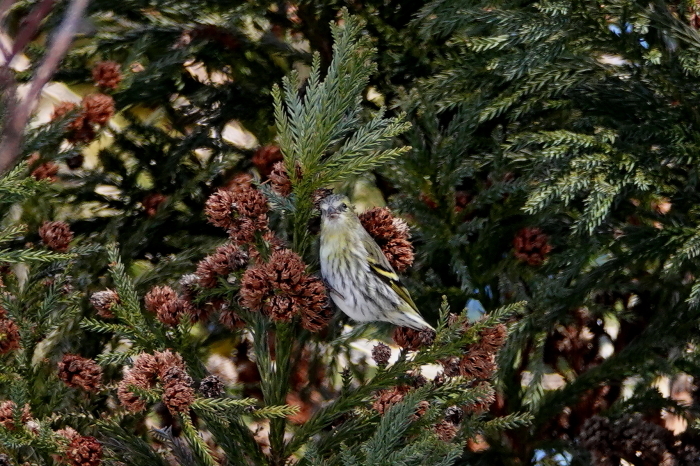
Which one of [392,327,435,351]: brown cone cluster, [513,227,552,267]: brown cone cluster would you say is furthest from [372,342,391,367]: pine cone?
[513,227,552,267]: brown cone cluster

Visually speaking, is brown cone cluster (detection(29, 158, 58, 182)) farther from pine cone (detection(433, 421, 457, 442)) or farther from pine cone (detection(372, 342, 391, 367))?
pine cone (detection(433, 421, 457, 442))

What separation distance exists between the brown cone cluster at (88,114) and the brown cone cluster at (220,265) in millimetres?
903

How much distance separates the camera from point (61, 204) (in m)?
2.49

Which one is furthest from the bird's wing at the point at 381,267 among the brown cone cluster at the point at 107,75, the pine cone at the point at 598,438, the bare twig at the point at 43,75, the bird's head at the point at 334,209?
the brown cone cluster at the point at 107,75

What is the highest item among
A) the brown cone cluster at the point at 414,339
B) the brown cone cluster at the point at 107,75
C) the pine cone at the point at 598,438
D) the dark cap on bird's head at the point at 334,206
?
the brown cone cluster at the point at 414,339

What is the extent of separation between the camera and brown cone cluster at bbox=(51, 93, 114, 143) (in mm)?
2277

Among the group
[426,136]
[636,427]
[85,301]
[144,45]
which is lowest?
[636,427]

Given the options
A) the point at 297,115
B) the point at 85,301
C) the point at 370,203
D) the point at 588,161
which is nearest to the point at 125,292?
the point at 297,115

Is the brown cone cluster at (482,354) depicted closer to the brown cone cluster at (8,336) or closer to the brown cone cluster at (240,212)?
the brown cone cluster at (240,212)

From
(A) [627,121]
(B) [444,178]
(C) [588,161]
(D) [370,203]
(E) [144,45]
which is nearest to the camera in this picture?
(C) [588,161]

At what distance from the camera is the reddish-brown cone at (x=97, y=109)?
2.29 metres

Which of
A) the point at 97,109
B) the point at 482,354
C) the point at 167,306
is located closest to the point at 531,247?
the point at 482,354

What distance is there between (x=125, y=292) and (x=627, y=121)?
1.14 m

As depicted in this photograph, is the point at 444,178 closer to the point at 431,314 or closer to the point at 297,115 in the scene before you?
the point at 431,314
